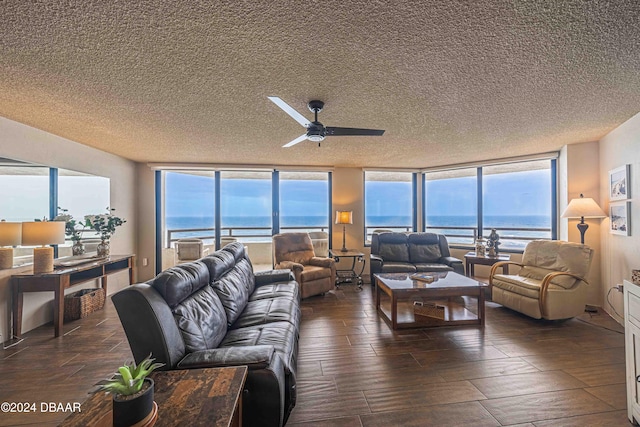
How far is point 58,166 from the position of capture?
337 centimetres

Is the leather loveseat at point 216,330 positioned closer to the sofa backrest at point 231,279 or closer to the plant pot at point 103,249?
the sofa backrest at point 231,279

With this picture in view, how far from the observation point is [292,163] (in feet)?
17.1

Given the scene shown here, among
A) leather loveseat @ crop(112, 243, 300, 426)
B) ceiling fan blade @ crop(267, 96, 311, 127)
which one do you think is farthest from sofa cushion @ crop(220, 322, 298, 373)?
ceiling fan blade @ crop(267, 96, 311, 127)

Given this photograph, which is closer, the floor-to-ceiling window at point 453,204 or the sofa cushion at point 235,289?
the sofa cushion at point 235,289

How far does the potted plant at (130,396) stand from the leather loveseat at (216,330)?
1.44 feet

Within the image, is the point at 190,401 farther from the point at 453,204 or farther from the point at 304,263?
the point at 453,204

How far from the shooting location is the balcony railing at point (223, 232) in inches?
220

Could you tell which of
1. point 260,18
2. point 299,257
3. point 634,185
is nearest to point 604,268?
point 634,185

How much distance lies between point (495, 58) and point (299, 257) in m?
3.60

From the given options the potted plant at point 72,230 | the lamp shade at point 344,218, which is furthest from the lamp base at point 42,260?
the lamp shade at point 344,218

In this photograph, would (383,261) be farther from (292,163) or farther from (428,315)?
(292,163)

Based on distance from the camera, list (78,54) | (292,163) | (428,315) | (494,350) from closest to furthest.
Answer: (78,54)
(494,350)
(428,315)
(292,163)

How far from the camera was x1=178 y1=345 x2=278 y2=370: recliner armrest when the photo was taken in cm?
136

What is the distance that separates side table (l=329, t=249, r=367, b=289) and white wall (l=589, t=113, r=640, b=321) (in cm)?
324
